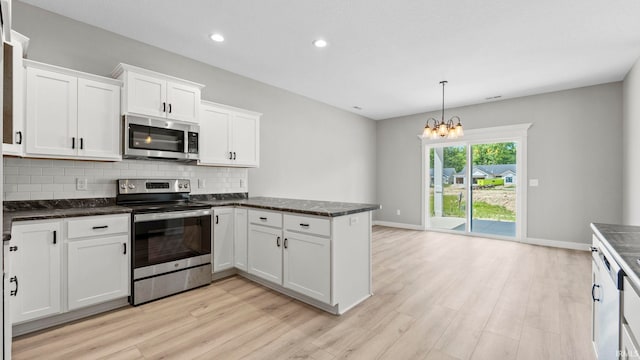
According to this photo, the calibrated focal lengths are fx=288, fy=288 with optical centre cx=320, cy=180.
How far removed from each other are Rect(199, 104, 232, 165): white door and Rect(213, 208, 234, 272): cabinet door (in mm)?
667

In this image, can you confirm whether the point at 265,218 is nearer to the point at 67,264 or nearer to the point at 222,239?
the point at 222,239

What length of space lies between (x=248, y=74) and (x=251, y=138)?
1.01 meters

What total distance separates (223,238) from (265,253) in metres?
0.63

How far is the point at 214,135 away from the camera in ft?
11.8

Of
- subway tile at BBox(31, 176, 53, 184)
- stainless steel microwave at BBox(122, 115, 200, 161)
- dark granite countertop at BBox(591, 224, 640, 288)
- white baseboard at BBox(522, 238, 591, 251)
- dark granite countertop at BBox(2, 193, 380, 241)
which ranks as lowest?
white baseboard at BBox(522, 238, 591, 251)

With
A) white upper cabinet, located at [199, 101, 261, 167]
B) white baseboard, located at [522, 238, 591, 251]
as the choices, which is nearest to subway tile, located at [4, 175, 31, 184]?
white upper cabinet, located at [199, 101, 261, 167]

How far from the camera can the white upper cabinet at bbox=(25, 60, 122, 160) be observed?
2402mm

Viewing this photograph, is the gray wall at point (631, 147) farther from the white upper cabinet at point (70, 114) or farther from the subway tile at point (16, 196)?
the subway tile at point (16, 196)

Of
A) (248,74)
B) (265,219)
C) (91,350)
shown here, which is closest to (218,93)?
(248,74)

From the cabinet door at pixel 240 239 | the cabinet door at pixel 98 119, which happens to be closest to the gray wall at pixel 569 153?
the cabinet door at pixel 240 239

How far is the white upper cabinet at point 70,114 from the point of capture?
2402 millimetres

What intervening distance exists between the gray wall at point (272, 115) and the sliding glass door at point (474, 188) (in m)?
1.57

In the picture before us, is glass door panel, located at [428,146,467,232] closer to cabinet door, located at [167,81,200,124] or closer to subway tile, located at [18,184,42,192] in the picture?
cabinet door, located at [167,81,200,124]

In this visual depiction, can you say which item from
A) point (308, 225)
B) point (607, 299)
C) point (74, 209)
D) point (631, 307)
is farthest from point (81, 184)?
point (607, 299)
